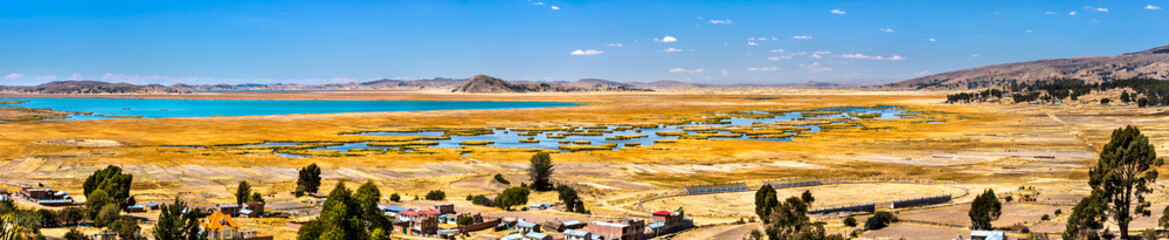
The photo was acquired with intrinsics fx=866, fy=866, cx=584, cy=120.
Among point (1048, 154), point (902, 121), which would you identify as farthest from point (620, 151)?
point (902, 121)

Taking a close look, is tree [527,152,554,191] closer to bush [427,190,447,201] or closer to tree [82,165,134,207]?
bush [427,190,447,201]

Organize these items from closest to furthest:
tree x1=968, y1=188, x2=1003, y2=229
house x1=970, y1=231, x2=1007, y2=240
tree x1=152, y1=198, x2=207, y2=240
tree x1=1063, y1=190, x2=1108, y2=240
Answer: tree x1=152, y1=198, x2=207, y2=240
tree x1=1063, y1=190, x2=1108, y2=240
house x1=970, y1=231, x2=1007, y2=240
tree x1=968, y1=188, x2=1003, y2=229

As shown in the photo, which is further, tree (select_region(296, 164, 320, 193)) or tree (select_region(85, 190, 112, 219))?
tree (select_region(296, 164, 320, 193))

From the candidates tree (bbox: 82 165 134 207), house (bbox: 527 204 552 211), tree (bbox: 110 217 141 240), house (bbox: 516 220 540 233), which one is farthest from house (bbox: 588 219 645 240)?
tree (bbox: 82 165 134 207)

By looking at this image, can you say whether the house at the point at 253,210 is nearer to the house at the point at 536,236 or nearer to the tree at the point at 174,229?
the tree at the point at 174,229

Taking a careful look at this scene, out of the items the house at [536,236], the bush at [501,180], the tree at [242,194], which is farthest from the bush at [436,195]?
the house at [536,236]

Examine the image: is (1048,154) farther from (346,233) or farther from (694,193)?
(346,233)

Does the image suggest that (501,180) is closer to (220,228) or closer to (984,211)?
(220,228)

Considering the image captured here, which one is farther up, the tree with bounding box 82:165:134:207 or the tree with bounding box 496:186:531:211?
the tree with bounding box 82:165:134:207
